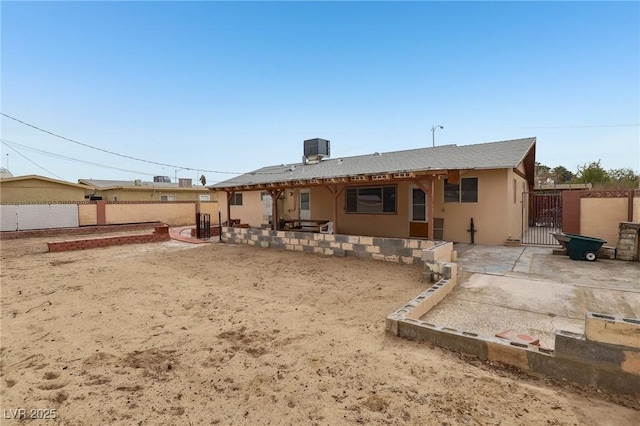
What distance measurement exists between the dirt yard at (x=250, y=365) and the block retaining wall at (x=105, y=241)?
563 cm

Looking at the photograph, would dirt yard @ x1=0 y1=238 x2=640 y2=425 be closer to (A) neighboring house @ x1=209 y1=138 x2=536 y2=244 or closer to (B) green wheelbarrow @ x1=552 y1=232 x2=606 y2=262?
(A) neighboring house @ x1=209 y1=138 x2=536 y2=244

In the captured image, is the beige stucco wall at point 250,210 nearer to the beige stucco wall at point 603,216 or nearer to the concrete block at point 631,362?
the beige stucco wall at point 603,216

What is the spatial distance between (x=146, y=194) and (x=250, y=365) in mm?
27730

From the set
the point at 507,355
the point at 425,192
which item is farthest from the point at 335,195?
the point at 507,355

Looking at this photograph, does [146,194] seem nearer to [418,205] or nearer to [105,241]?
[105,241]

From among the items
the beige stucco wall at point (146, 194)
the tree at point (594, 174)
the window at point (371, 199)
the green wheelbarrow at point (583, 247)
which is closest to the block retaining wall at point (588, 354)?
the green wheelbarrow at point (583, 247)

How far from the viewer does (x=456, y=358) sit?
321 cm

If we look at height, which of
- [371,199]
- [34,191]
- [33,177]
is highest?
[33,177]

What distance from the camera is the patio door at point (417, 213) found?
11141mm

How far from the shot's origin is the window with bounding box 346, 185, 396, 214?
1187cm

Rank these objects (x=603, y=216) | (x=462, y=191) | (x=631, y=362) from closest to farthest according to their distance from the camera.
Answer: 1. (x=631, y=362)
2. (x=603, y=216)
3. (x=462, y=191)

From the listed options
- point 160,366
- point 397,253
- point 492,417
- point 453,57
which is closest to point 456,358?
point 492,417

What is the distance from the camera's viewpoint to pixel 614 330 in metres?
2.58

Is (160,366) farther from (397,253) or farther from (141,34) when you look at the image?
(141,34)
